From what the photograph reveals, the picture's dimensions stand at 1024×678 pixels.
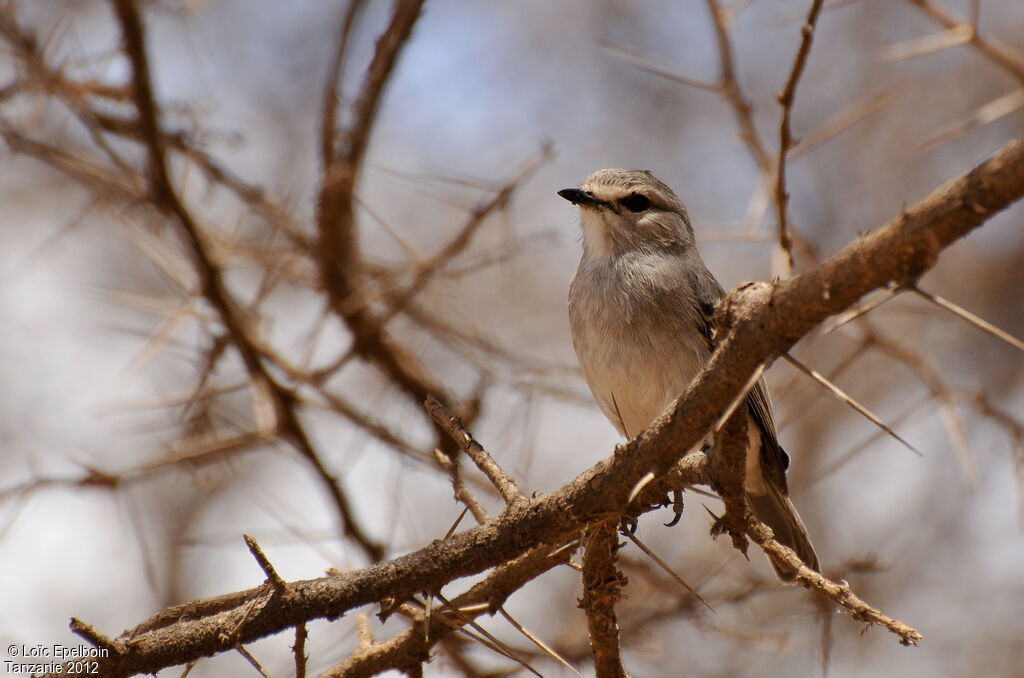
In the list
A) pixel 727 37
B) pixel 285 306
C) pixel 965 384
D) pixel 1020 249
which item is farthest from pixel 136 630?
pixel 1020 249

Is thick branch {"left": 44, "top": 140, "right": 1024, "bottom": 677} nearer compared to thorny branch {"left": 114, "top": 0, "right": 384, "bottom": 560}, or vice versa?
thick branch {"left": 44, "top": 140, "right": 1024, "bottom": 677}

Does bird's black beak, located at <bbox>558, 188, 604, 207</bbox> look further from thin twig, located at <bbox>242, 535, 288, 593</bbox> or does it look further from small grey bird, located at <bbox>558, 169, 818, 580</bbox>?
thin twig, located at <bbox>242, 535, 288, 593</bbox>

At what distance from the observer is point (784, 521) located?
4.73 metres

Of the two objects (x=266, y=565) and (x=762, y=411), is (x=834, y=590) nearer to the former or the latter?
(x=266, y=565)

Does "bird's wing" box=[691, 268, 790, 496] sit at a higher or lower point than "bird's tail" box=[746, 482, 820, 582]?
higher

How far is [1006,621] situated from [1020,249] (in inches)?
141

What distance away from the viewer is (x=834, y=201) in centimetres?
957

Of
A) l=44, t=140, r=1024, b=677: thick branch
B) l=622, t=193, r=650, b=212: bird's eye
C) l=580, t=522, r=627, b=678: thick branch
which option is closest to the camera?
l=44, t=140, r=1024, b=677: thick branch

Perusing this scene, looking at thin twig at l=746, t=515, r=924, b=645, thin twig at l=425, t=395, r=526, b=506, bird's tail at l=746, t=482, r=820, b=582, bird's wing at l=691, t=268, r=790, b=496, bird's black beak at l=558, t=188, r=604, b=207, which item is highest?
bird's black beak at l=558, t=188, r=604, b=207

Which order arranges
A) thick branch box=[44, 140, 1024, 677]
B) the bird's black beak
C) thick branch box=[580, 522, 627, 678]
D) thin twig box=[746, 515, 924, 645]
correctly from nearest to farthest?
1. thick branch box=[44, 140, 1024, 677]
2. thin twig box=[746, 515, 924, 645]
3. thick branch box=[580, 522, 627, 678]
4. the bird's black beak

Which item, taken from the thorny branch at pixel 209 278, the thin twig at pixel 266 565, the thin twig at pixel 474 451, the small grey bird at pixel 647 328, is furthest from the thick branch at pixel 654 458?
the thorny branch at pixel 209 278

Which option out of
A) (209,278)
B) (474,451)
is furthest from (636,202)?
(474,451)

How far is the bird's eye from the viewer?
528cm

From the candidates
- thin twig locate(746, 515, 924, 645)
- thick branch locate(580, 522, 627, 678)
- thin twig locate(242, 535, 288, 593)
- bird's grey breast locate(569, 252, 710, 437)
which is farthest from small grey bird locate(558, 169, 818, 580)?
thin twig locate(242, 535, 288, 593)
